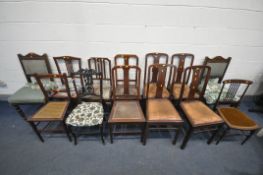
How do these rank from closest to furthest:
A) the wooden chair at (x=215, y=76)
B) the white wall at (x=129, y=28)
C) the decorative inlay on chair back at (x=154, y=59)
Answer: the white wall at (x=129, y=28)
the wooden chair at (x=215, y=76)
the decorative inlay on chair back at (x=154, y=59)

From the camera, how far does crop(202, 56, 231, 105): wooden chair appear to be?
1.91 metres

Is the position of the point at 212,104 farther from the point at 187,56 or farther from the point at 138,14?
the point at 138,14

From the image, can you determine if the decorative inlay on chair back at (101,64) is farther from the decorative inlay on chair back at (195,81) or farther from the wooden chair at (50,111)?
the decorative inlay on chair back at (195,81)

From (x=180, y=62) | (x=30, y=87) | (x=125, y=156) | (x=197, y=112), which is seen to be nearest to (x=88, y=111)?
(x=125, y=156)

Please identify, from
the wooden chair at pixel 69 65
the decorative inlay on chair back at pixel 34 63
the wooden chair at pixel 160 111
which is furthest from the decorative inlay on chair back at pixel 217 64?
the decorative inlay on chair back at pixel 34 63

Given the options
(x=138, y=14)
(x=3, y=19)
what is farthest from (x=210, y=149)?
(x=3, y=19)

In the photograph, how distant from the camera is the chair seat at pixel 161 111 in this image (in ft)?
4.99

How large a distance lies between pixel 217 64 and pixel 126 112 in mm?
1748

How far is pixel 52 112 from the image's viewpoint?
5.25 ft

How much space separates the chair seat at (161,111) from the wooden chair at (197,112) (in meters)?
0.17

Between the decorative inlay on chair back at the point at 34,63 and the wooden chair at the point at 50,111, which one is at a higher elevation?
the decorative inlay on chair back at the point at 34,63

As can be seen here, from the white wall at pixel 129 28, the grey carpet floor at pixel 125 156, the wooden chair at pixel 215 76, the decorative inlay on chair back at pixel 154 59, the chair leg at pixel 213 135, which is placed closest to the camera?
the grey carpet floor at pixel 125 156

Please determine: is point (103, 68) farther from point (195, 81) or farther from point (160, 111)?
point (195, 81)

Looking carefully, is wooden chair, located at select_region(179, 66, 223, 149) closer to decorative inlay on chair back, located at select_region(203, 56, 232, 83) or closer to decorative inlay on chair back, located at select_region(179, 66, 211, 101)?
decorative inlay on chair back, located at select_region(179, 66, 211, 101)
